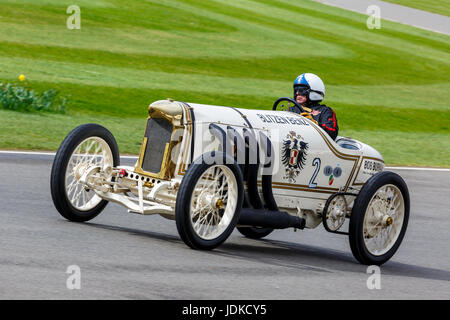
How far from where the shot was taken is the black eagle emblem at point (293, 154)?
8.30 meters

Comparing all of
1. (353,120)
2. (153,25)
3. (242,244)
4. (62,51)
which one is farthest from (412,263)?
(153,25)

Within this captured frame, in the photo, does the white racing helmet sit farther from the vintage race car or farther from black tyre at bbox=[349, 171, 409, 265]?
black tyre at bbox=[349, 171, 409, 265]

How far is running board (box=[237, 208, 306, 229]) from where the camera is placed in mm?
7848

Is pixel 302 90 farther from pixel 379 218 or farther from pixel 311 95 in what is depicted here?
pixel 379 218

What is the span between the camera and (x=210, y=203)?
24.7ft

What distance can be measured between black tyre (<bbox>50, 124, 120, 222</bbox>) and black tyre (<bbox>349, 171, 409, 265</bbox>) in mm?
2393

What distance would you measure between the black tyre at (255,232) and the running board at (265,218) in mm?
1094

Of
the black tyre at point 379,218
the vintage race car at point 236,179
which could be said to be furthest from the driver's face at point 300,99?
the black tyre at point 379,218

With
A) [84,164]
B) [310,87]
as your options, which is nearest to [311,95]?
[310,87]

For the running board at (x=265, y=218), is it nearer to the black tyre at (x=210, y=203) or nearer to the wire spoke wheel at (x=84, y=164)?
the black tyre at (x=210, y=203)

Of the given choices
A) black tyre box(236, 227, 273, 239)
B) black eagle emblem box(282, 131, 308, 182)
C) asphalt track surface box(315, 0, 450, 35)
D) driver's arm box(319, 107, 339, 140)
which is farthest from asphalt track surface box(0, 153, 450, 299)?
asphalt track surface box(315, 0, 450, 35)

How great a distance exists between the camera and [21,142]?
51.3 feet

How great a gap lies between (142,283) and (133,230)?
2.45m
